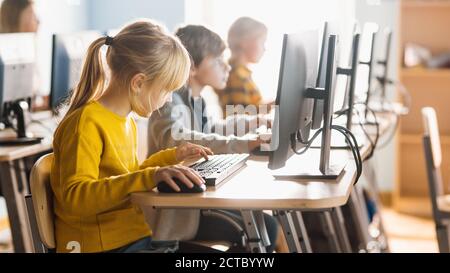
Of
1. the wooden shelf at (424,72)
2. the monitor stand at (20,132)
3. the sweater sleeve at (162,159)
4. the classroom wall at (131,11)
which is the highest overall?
the classroom wall at (131,11)

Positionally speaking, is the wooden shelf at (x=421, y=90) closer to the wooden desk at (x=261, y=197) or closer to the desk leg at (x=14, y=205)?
the desk leg at (x=14, y=205)

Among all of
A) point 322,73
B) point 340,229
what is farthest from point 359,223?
point 322,73

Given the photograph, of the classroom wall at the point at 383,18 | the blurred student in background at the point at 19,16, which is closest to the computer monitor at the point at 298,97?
the blurred student in background at the point at 19,16

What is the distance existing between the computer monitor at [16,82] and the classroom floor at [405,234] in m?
1.03

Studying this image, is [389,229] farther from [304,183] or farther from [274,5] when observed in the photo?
[304,183]

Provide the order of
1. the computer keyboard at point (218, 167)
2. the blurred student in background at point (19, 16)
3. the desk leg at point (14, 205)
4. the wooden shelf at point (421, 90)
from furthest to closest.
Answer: the wooden shelf at point (421, 90) < the blurred student in background at point (19, 16) < the desk leg at point (14, 205) < the computer keyboard at point (218, 167)

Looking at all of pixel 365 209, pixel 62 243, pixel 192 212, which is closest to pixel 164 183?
pixel 62 243

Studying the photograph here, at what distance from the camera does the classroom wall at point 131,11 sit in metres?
4.54

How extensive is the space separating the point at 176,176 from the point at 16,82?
4.68 ft

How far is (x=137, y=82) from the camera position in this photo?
1.82 metres

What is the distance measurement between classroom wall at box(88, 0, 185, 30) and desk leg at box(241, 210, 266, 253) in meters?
2.79

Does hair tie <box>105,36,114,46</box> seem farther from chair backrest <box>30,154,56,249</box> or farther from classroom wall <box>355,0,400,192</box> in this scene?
classroom wall <box>355,0,400,192</box>

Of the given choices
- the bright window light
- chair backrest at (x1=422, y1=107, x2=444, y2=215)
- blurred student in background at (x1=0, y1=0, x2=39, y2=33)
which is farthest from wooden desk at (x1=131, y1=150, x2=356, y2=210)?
blurred student in background at (x1=0, y1=0, x2=39, y2=33)

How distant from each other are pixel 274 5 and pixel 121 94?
7.97 feet
